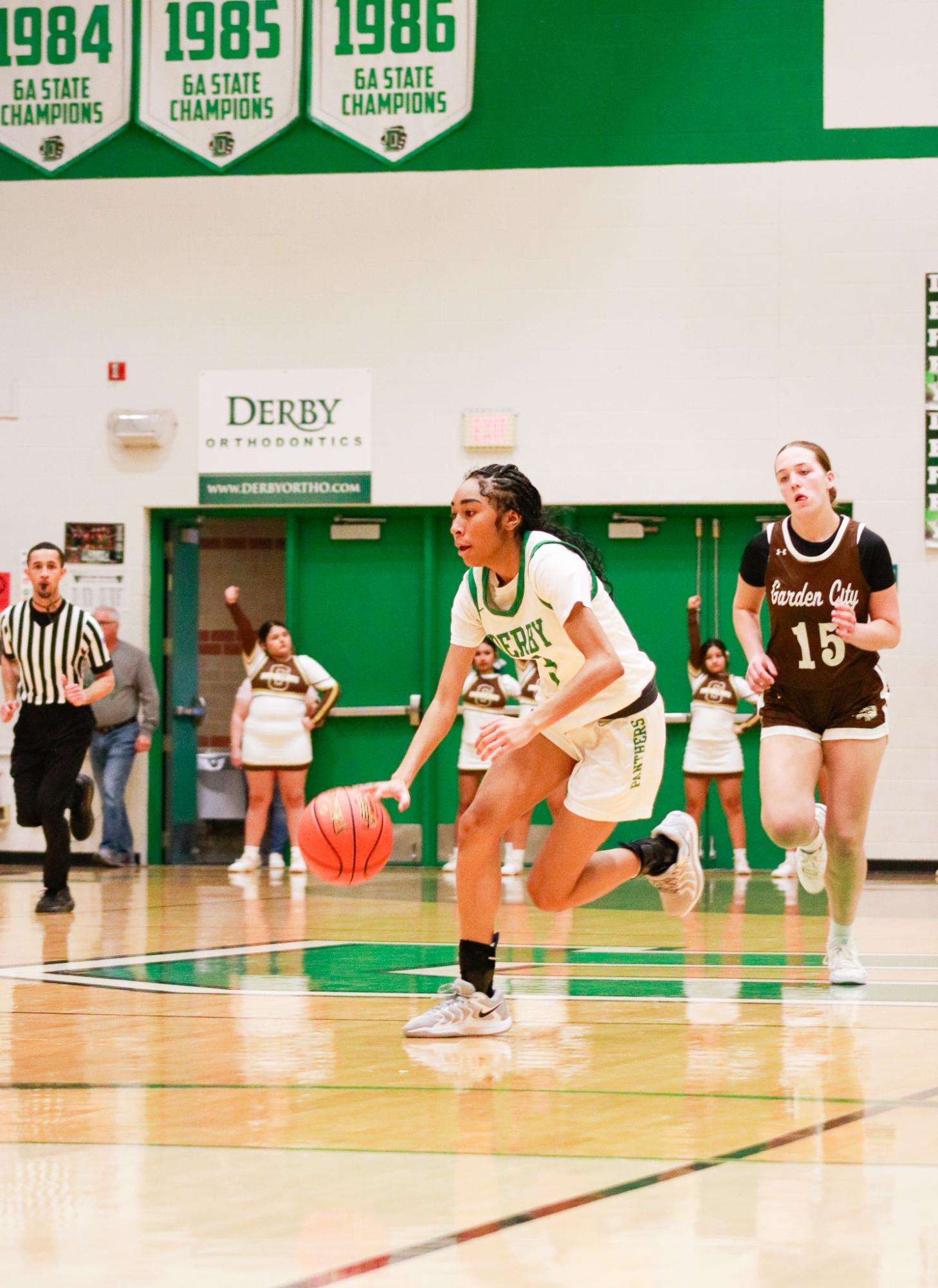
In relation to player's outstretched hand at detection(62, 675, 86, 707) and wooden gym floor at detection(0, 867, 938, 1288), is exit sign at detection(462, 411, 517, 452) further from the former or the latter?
wooden gym floor at detection(0, 867, 938, 1288)

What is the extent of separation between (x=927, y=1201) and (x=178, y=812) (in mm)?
11809

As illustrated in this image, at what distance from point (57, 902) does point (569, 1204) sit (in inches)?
262

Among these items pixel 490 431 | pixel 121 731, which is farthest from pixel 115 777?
pixel 490 431

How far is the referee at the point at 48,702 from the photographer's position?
8.94 m

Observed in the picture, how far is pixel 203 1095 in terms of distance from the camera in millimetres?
4055

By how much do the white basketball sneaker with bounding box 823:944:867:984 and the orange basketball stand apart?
1930 millimetres

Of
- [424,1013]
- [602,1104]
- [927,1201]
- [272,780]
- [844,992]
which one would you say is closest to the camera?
[927,1201]

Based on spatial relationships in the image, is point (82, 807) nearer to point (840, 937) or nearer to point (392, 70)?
point (840, 937)

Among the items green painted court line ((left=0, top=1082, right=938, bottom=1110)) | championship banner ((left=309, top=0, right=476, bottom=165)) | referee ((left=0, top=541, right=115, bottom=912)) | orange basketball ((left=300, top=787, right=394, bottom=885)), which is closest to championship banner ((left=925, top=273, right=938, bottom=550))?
championship banner ((left=309, top=0, right=476, bottom=165))

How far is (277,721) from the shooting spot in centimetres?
1289

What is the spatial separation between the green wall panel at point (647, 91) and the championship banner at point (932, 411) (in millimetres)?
1130

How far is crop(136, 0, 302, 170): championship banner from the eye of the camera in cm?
1411

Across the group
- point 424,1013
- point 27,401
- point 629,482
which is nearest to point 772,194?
point 629,482

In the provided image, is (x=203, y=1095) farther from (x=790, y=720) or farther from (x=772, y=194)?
(x=772, y=194)
